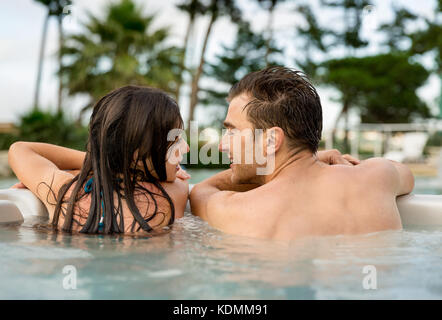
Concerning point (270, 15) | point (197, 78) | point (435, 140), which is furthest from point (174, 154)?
point (270, 15)

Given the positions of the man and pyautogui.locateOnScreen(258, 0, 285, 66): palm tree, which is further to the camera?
pyautogui.locateOnScreen(258, 0, 285, 66): palm tree

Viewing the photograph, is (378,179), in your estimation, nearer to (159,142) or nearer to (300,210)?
(300,210)

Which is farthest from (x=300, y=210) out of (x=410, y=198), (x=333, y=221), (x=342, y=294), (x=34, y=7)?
(x=34, y=7)

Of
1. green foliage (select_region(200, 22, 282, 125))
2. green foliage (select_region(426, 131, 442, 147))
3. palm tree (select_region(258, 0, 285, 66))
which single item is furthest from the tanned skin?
green foliage (select_region(200, 22, 282, 125))

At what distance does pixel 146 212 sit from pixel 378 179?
86 cm

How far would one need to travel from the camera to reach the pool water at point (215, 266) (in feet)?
3.54

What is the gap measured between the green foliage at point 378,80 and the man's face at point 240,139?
49.1ft

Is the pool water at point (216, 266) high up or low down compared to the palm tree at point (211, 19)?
down

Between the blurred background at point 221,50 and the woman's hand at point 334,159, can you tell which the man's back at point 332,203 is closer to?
the woman's hand at point 334,159

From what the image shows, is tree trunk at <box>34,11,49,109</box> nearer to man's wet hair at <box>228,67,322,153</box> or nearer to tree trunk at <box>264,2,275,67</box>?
tree trunk at <box>264,2,275,67</box>

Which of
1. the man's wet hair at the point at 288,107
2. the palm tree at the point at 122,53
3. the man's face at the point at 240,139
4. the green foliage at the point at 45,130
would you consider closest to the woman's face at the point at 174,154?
the man's face at the point at 240,139

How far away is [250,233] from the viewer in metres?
1.58

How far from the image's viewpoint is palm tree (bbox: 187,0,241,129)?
45.9ft

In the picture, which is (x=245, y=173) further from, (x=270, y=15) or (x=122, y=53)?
(x=270, y=15)
